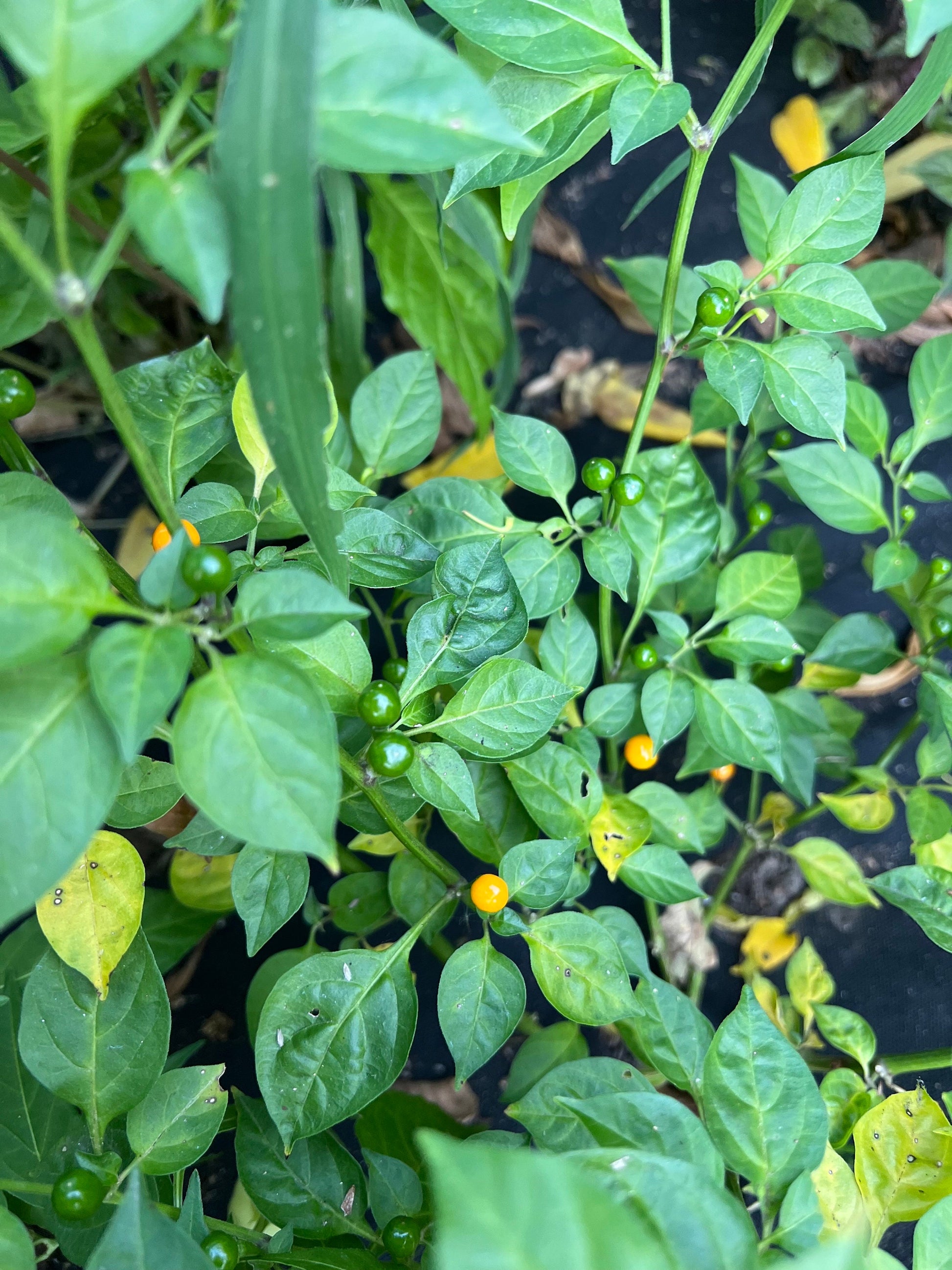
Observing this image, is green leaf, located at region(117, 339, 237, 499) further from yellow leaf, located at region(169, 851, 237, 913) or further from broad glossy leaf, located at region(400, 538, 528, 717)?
yellow leaf, located at region(169, 851, 237, 913)

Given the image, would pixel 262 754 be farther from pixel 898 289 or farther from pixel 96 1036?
pixel 898 289

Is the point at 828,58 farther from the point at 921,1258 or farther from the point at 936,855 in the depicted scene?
the point at 921,1258

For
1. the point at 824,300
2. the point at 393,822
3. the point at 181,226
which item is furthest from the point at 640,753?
the point at 181,226

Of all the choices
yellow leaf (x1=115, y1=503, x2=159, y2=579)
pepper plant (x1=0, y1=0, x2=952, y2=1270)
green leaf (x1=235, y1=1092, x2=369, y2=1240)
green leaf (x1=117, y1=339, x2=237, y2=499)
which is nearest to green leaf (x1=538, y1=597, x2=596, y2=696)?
pepper plant (x1=0, y1=0, x2=952, y2=1270)

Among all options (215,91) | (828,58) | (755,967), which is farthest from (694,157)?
(828,58)

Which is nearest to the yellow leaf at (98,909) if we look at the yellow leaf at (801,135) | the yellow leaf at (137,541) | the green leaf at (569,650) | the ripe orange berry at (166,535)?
the ripe orange berry at (166,535)

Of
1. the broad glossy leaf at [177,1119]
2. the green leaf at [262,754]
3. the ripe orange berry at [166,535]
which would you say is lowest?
the broad glossy leaf at [177,1119]

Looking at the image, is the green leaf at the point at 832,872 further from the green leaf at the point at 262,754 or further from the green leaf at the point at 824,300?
the green leaf at the point at 262,754
